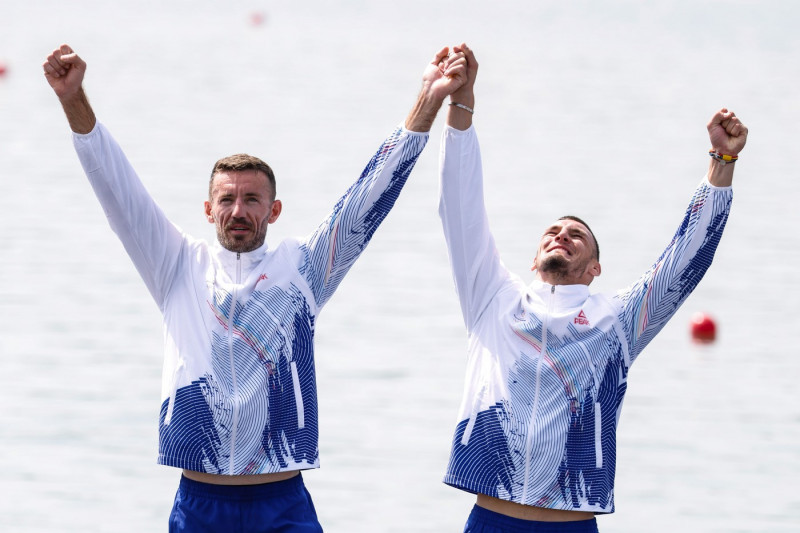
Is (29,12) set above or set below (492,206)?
above

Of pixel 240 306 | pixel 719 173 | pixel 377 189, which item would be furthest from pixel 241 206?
pixel 719 173

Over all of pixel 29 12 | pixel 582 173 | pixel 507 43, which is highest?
pixel 29 12

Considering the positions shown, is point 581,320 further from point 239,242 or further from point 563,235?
point 239,242

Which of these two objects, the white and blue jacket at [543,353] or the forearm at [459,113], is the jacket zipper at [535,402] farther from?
the forearm at [459,113]

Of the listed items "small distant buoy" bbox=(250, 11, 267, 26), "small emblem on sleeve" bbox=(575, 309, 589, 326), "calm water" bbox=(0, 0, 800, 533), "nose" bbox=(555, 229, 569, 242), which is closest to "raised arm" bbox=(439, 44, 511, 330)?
"nose" bbox=(555, 229, 569, 242)

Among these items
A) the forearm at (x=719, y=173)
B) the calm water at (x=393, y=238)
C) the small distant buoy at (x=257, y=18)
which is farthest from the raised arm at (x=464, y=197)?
the small distant buoy at (x=257, y=18)

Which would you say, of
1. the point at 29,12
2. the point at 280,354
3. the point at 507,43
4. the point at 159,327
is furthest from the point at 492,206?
the point at 29,12

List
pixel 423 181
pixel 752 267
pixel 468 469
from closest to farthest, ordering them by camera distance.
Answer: pixel 468 469 < pixel 752 267 < pixel 423 181

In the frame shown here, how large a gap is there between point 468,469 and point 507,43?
27903 mm

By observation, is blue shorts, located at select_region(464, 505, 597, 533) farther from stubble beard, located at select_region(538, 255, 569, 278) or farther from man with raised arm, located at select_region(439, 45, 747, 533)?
stubble beard, located at select_region(538, 255, 569, 278)

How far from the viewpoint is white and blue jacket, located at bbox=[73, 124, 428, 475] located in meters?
5.00

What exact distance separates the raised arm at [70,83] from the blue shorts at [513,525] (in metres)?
1.87

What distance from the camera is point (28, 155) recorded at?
19.9m

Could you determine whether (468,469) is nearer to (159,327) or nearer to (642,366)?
(642,366)
